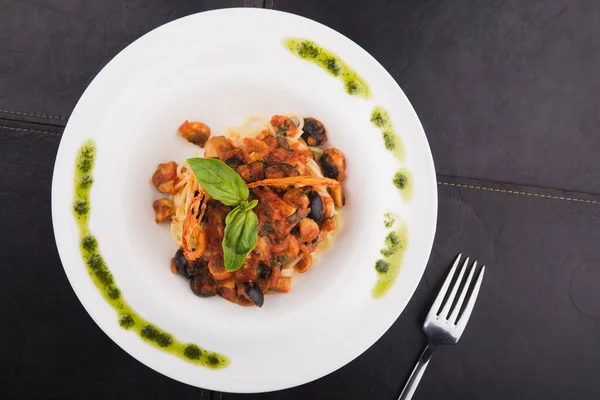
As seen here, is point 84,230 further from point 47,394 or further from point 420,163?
point 420,163

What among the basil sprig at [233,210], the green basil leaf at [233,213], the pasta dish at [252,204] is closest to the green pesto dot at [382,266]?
the pasta dish at [252,204]

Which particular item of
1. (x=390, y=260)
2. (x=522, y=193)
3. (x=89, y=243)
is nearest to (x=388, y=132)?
(x=390, y=260)

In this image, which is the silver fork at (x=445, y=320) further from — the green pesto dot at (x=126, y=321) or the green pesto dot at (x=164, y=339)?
the green pesto dot at (x=126, y=321)

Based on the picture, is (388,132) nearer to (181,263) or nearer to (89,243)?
(181,263)

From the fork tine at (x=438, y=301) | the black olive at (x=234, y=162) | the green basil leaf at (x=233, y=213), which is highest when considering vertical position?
the fork tine at (x=438, y=301)

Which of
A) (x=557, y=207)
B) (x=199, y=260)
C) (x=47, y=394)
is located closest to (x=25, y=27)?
(x=199, y=260)

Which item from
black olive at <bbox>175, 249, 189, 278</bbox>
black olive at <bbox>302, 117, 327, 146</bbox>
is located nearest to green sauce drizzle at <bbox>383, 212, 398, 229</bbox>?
black olive at <bbox>302, 117, 327, 146</bbox>
